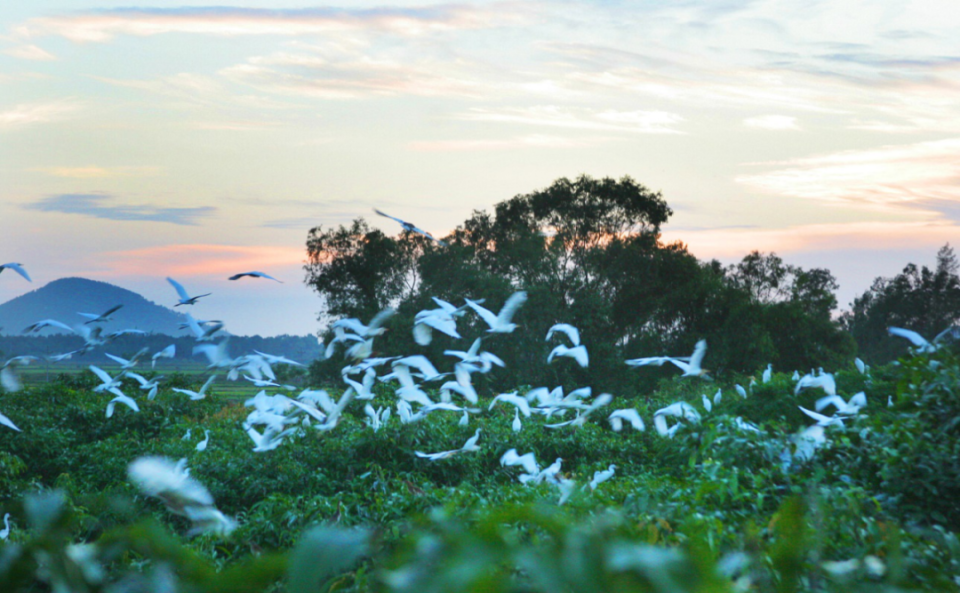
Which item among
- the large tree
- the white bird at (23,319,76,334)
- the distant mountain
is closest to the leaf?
the white bird at (23,319,76,334)

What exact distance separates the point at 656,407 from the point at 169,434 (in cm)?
773

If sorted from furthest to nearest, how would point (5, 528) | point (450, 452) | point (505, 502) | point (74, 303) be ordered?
point (74, 303), point (450, 452), point (5, 528), point (505, 502)

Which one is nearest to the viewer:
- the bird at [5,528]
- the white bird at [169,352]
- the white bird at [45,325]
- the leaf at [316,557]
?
the leaf at [316,557]

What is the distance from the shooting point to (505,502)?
3.23 meters

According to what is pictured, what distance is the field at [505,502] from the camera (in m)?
0.71

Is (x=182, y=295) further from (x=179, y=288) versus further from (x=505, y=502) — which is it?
(x=505, y=502)

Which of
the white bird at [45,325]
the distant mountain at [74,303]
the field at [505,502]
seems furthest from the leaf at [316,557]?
the distant mountain at [74,303]

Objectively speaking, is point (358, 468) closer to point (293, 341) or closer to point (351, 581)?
point (351, 581)

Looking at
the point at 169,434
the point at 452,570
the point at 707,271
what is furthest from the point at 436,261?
the point at 452,570

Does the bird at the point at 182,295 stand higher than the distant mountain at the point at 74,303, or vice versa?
the bird at the point at 182,295

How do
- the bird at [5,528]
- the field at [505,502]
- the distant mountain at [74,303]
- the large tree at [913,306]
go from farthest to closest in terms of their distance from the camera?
the distant mountain at [74,303]
the large tree at [913,306]
the bird at [5,528]
the field at [505,502]

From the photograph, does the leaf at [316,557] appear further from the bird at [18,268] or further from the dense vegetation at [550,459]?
the bird at [18,268]

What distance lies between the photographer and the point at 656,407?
467 inches

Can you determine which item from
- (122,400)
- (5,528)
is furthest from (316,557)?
(122,400)
